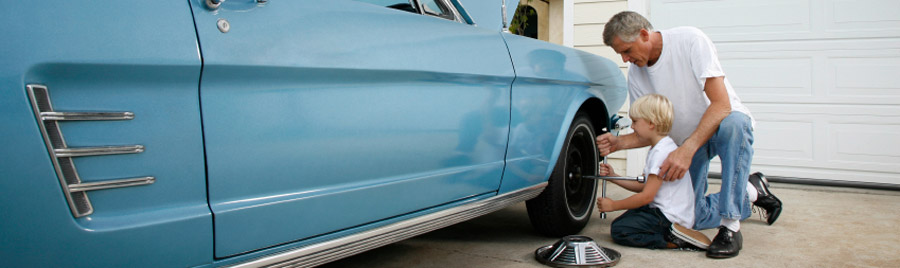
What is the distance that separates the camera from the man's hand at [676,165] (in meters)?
2.78

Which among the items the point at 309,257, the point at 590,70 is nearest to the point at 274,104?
the point at 309,257

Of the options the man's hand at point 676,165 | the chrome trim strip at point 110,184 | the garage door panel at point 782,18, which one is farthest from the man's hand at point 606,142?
the garage door panel at point 782,18

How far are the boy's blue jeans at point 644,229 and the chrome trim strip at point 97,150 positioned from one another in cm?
219

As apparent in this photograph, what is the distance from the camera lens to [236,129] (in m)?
1.43

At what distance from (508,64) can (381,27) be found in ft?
2.45

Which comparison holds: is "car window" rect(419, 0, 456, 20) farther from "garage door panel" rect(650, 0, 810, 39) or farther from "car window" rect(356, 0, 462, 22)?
"garage door panel" rect(650, 0, 810, 39)

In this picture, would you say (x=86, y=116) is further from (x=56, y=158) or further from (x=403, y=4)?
(x=403, y=4)

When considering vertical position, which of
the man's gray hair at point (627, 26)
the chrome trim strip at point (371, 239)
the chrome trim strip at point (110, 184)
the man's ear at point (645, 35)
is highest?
the man's gray hair at point (627, 26)

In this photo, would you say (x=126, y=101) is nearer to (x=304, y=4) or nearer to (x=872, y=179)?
(x=304, y=4)

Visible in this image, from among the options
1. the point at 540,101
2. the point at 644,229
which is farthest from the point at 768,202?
the point at 540,101

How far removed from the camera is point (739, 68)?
17.3ft

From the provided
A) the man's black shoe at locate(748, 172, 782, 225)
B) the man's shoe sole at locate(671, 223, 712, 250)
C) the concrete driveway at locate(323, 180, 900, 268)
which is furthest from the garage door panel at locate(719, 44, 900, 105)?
the man's shoe sole at locate(671, 223, 712, 250)

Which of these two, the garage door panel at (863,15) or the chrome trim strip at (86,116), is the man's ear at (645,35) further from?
the garage door panel at (863,15)

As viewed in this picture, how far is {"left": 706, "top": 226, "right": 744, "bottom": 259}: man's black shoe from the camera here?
272 cm
